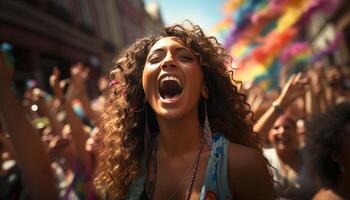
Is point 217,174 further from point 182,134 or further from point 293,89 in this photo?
point 293,89

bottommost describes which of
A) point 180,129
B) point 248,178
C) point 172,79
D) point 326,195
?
point 326,195

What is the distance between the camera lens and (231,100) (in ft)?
6.68

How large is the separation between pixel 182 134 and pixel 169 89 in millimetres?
241

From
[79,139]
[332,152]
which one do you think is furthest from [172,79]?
[79,139]

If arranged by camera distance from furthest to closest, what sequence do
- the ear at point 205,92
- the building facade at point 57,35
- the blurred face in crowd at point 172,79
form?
the building facade at point 57,35, the ear at point 205,92, the blurred face in crowd at point 172,79

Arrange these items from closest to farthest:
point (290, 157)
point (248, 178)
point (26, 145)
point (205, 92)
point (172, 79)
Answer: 1. point (248, 178)
2. point (172, 79)
3. point (205, 92)
4. point (26, 145)
5. point (290, 157)

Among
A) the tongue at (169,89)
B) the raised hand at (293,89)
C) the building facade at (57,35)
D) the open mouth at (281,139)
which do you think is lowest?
the open mouth at (281,139)

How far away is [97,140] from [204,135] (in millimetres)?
1376

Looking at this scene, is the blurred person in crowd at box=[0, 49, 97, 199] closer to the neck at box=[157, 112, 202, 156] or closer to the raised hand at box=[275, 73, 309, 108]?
the neck at box=[157, 112, 202, 156]

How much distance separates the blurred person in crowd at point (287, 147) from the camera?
2490mm

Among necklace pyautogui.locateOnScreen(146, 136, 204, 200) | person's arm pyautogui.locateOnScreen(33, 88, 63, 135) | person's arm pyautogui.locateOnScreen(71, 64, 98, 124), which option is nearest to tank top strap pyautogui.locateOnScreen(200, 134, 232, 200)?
necklace pyautogui.locateOnScreen(146, 136, 204, 200)

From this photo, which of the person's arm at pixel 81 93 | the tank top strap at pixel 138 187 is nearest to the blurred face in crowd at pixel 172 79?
the tank top strap at pixel 138 187

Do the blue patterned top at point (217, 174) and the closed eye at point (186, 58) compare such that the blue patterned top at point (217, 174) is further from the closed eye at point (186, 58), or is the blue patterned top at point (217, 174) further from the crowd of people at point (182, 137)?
the closed eye at point (186, 58)

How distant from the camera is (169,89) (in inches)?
74.2
